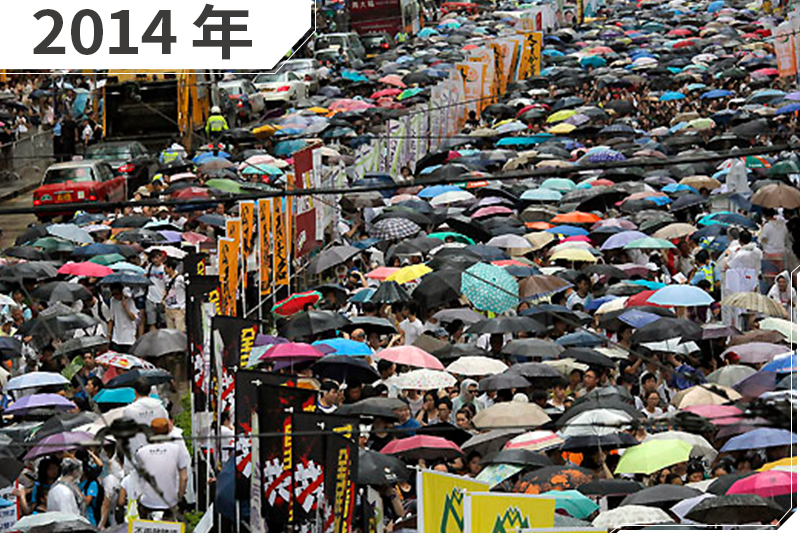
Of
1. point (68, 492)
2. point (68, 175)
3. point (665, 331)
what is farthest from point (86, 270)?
point (68, 175)

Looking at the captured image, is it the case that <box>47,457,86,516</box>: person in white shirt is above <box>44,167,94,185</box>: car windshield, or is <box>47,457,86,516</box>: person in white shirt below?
above

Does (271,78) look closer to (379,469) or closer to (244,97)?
(244,97)

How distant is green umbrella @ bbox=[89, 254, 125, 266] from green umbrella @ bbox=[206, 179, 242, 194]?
4644mm

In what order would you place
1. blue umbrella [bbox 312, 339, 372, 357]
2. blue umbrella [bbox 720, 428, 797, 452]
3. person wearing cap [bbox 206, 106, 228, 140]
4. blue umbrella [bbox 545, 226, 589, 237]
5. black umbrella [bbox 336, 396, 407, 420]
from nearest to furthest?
blue umbrella [bbox 720, 428, 797, 452], black umbrella [bbox 336, 396, 407, 420], blue umbrella [bbox 312, 339, 372, 357], blue umbrella [bbox 545, 226, 589, 237], person wearing cap [bbox 206, 106, 228, 140]

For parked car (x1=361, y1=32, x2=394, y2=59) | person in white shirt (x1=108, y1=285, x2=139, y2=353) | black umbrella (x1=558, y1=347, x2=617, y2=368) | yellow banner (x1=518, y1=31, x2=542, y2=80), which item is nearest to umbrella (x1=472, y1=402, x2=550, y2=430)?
black umbrella (x1=558, y1=347, x2=617, y2=368)

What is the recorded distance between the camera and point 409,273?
1689 cm

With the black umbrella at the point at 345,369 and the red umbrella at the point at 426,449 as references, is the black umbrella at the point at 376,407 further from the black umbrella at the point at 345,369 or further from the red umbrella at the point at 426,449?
the black umbrella at the point at 345,369

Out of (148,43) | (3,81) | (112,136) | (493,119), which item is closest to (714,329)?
(148,43)

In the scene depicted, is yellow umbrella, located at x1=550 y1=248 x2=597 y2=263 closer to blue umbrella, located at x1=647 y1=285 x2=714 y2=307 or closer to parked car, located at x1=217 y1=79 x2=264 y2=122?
blue umbrella, located at x1=647 y1=285 x2=714 y2=307

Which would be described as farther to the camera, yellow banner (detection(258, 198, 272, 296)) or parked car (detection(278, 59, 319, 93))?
parked car (detection(278, 59, 319, 93))

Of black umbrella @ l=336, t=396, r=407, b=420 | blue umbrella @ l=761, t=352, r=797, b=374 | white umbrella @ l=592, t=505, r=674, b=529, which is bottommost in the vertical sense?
black umbrella @ l=336, t=396, r=407, b=420

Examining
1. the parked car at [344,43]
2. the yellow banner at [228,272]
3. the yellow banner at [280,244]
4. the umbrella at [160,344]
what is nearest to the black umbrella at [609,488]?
the umbrella at [160,344]

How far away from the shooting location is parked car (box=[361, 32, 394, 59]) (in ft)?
169

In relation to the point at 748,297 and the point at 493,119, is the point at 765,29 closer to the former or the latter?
the point at 493,119
